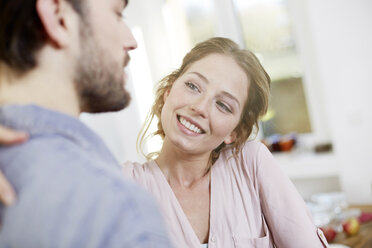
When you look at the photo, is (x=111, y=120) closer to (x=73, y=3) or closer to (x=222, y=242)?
(x=222, y=242)

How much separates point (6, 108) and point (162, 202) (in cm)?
66

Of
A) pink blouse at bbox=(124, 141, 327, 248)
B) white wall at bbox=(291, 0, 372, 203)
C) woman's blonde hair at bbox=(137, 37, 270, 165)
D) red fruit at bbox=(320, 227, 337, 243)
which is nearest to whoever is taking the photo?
pink blouse at bbox=(124, 141, 327, 248)

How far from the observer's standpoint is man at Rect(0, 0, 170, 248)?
444 mm

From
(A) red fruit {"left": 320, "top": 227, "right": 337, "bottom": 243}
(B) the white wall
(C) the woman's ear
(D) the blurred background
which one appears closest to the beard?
(C) the woman's ear

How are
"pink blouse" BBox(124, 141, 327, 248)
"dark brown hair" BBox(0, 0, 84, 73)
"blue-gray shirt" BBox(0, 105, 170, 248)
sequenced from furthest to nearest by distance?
"pink blouse" BBox(124, 141, 327, 248) → "dark brown hair" BBox(0, 0, 84, 73) → "blue-gray shirt" BBox(0, 105, 170, 248)

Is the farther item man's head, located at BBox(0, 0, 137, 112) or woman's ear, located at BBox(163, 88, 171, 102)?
woman's ear, located at BBox(163, 88, 171, 102)

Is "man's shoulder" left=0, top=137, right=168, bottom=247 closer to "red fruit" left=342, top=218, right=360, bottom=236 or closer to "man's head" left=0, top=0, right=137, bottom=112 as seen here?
"man's head" left=0, top=0, right=137, bottom=112

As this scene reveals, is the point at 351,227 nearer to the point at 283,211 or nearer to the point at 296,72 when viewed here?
the point at 283,211

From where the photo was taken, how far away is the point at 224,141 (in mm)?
1243

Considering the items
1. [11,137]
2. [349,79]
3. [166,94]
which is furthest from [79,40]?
[349,79]

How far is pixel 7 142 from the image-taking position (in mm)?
492

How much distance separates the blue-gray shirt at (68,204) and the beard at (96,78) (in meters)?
0.12

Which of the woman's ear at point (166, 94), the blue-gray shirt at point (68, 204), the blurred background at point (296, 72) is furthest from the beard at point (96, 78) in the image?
the blurred background at point (296, 72)

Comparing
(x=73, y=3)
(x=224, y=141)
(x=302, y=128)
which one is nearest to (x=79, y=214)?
(x=73, y=3)
